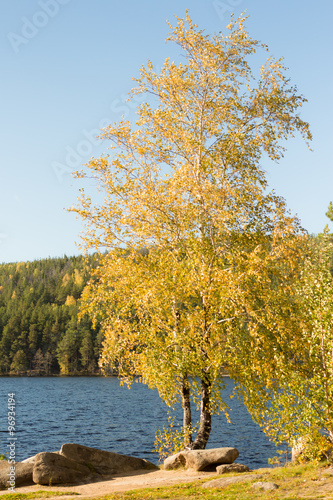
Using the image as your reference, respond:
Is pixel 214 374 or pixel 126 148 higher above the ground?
pixel 126 148

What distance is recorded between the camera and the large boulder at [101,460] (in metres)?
19.2

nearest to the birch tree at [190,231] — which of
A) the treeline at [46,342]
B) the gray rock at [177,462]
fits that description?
the gray rock at [177,462]

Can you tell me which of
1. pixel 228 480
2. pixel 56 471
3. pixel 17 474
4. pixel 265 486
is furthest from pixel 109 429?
pixel 265 486

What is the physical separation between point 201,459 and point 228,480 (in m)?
3.14

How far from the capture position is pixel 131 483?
54.5ft

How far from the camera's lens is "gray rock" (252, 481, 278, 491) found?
12589 millimetres

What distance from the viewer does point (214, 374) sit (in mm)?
16156

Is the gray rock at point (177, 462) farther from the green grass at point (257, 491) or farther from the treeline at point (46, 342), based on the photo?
the treeline at point (46, 342)

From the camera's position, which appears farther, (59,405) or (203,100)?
(59,405)

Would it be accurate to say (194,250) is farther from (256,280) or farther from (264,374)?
(264,374)

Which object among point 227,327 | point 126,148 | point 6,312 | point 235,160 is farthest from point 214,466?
point 6,312

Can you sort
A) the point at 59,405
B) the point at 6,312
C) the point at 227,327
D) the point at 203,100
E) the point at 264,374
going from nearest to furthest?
the point at 264,374, the point at 227,327, the point at 203,100, the point at 59,405, the point at 6,312

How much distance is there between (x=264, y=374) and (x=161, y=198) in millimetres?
7930

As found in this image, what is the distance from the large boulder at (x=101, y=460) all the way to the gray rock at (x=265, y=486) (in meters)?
8.55
